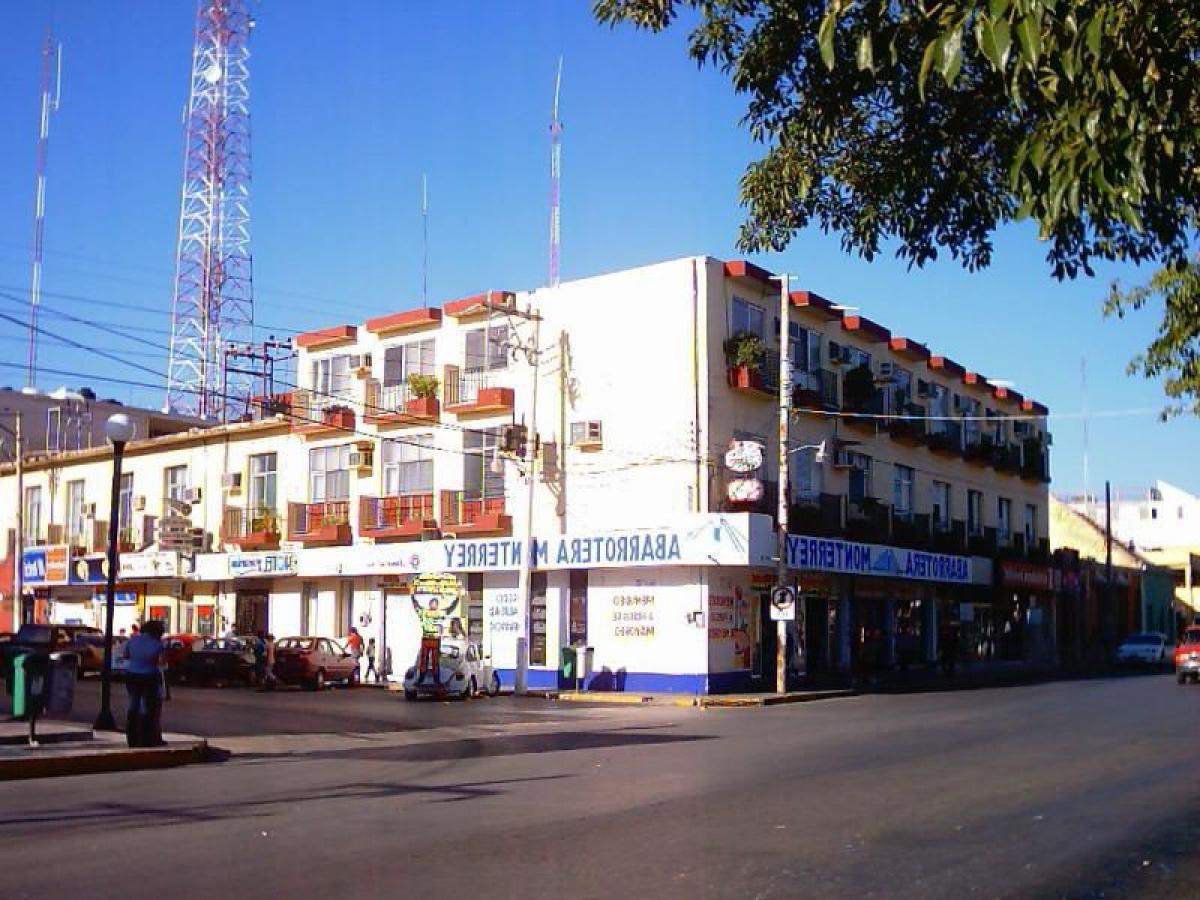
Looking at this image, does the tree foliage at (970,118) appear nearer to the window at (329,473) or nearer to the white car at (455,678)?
the white car at (455,678)

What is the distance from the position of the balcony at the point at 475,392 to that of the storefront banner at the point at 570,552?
12.8 feet

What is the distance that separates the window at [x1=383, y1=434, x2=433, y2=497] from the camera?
1662 inches

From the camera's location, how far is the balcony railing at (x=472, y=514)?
39125mm

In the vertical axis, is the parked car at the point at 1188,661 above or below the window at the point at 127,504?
below

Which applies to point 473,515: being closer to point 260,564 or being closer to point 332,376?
point 332,376

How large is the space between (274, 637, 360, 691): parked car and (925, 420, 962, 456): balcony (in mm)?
21663

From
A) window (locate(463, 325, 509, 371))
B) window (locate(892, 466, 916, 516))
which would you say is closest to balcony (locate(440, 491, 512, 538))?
window (locate(463, 325, 509, 371))

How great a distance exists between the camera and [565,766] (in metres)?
17.3

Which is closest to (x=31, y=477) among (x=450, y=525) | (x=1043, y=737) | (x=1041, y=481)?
(x=450, y=525)

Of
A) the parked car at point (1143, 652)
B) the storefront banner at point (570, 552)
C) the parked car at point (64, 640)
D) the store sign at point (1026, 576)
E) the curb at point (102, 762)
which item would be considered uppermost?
the storefront banner at point (570, 552)

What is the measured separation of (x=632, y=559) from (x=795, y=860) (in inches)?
1021

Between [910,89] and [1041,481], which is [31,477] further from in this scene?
[910,89]

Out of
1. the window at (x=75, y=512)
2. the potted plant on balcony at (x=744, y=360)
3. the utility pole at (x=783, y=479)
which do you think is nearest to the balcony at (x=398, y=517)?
the potted plant on balcony at (x=744, y=360)

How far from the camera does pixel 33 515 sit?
57312 mm
